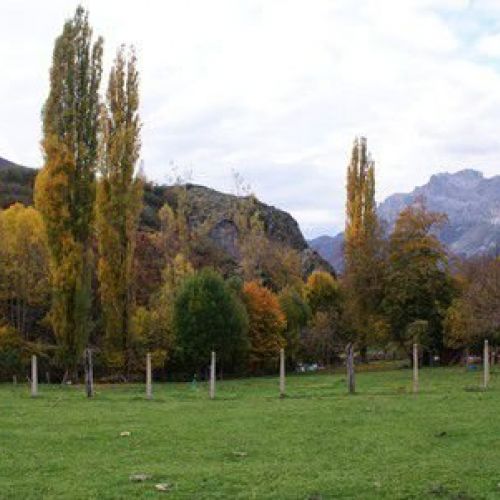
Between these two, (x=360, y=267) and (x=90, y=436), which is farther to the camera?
(x=360, y=267)

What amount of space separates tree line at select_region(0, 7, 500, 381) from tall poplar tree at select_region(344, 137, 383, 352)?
94 millimetres

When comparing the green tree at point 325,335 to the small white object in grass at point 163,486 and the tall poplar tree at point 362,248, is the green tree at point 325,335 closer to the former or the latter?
the tall poplar tree at point 362,248

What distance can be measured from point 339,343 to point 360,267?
715cm

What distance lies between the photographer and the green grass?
337 inches

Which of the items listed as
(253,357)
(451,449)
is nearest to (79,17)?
(253,357)

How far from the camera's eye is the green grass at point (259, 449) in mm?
8555

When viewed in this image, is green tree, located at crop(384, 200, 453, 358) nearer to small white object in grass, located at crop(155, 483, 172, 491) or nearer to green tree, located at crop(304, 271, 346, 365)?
green tree, located at crop(304, 271, 346, 365)

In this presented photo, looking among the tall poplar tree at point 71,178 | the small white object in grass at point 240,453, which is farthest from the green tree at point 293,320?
the small white object in grass at point 240,453

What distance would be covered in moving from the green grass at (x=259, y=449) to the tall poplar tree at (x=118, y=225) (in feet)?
60.6

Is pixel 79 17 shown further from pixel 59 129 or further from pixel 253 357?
pixel 253 357

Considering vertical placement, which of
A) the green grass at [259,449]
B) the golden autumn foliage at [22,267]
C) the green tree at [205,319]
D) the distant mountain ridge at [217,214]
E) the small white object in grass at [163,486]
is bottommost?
the green grass at [259,449]

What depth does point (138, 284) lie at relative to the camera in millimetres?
57656

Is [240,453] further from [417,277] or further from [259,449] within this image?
[417,277]

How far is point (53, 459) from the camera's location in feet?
35.6
